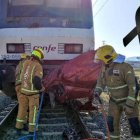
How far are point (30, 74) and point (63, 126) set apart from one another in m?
1.43

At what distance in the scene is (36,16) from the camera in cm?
1052

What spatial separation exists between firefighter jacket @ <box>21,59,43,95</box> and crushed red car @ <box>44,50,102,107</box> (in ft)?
3.99

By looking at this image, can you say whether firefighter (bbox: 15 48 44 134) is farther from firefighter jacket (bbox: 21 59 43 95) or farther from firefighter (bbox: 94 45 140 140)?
firefighter (bbox: 94 45 140 140)

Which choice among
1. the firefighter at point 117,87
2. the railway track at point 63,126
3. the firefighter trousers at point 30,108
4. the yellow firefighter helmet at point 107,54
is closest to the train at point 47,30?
the railway track at point 63,126

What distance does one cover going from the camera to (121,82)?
5941mm

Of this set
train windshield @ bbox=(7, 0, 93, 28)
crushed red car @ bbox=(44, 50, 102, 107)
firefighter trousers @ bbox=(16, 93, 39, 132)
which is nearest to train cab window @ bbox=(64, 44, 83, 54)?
train windshield @ bbox=(7, 0, 93, 28)

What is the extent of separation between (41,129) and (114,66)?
302 centimetres

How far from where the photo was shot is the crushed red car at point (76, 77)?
8.90m

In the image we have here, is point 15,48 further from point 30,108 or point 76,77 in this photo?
point 30,108

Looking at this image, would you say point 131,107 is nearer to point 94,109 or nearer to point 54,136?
point 54,136

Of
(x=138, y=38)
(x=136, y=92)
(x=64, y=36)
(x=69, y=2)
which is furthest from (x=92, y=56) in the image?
(x=138, y=38)

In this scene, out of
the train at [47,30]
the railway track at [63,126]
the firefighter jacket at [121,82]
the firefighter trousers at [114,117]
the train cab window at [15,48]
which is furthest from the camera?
the train cab window at [15,48]

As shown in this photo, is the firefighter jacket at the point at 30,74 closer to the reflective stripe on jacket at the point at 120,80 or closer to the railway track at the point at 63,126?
the railway track at the point at 63,126

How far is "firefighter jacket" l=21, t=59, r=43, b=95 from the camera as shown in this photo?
7844 millimetres
